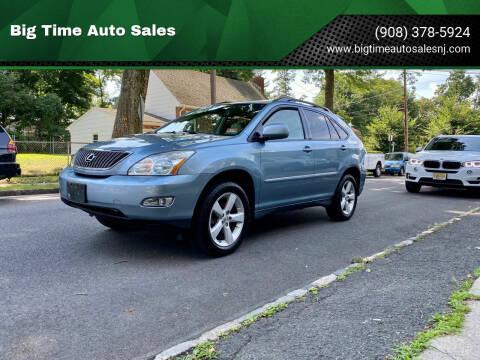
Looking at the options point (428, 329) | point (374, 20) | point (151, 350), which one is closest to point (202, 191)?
point (151, 350)

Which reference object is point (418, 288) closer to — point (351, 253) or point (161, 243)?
point (351, 253)

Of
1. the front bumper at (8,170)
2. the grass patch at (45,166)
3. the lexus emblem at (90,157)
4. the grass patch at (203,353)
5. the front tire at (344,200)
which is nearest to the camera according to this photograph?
the grass patch at (203,353)

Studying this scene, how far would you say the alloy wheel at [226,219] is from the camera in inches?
170

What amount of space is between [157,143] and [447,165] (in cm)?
884

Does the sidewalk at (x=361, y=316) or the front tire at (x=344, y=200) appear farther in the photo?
the front tire at (x=344, y=200)

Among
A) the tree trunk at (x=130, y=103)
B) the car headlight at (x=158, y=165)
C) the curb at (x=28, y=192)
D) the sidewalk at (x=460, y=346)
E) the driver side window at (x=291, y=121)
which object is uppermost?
the tree trunk at (x=130, y=103)

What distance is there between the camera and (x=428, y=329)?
246 cm

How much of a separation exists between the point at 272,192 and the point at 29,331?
10.3ft

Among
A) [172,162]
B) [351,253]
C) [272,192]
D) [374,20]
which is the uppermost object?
[374,20]

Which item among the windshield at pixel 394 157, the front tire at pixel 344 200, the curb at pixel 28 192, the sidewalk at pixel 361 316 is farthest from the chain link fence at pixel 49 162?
the windshield at pixel 394 157

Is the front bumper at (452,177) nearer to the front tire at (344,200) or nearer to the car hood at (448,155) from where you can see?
the car hood at (448,155)

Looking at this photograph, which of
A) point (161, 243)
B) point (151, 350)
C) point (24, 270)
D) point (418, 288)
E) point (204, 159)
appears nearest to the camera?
point (151, 350)

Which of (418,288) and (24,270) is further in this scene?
(24,270)

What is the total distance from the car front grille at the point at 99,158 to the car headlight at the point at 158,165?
0.22 meters
